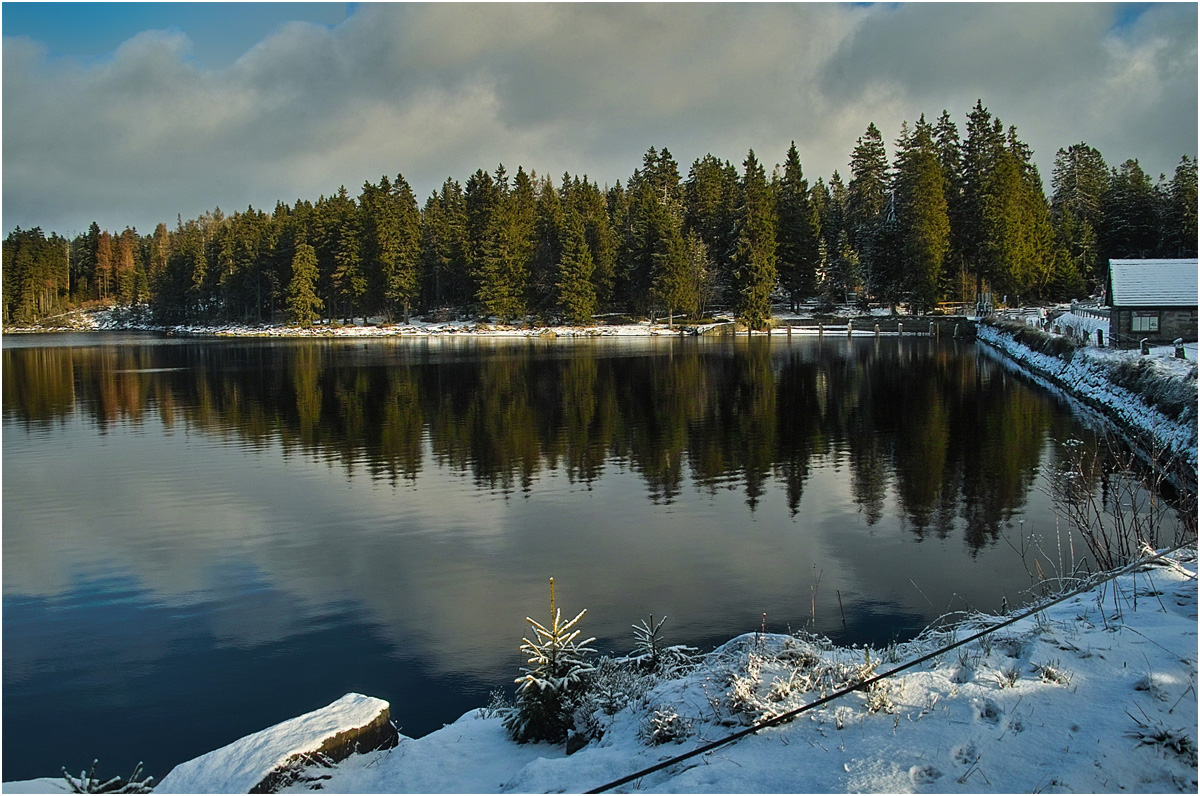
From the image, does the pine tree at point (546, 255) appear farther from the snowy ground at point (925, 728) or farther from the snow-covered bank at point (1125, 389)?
the snowy ground at point (925, 728)

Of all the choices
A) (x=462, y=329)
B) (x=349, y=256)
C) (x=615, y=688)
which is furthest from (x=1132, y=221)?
(x=615, y=688)

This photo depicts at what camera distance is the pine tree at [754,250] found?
78.9 metres

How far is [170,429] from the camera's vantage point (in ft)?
96.5

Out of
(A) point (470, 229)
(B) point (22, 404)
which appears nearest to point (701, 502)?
(B) point (22, 404)

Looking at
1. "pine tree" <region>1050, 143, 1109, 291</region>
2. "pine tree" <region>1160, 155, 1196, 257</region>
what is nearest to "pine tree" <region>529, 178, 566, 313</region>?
"pine tree" <region>1050, 143, 1109, 291</region>

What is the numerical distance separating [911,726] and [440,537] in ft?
36.4

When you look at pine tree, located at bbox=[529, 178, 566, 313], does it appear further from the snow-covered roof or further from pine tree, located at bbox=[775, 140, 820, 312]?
the snow-covered roof

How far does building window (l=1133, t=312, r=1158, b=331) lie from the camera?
36.5m

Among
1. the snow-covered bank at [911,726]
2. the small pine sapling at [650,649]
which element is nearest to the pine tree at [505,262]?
Result: the small pine sapling at [650,649]

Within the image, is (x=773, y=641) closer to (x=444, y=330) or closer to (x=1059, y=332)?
(x=1059, y=332)

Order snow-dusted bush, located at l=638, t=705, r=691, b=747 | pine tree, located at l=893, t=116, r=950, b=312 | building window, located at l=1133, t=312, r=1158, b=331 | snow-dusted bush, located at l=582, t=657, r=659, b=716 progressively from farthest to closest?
pine tree, located at l=893, t=116, r=950, b=312 < building window, located at l=1133, t=312, r=1158, b=331 < snow-dusted bush, located at l=582, t=657, r=659, b=716 < snow-dusted bush, located at l=638, t=705, r=691, b=747

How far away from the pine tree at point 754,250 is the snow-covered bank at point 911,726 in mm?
72740

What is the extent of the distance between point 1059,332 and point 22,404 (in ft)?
162

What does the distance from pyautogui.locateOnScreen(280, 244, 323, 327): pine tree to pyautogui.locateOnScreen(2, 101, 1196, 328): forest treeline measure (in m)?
0.21
